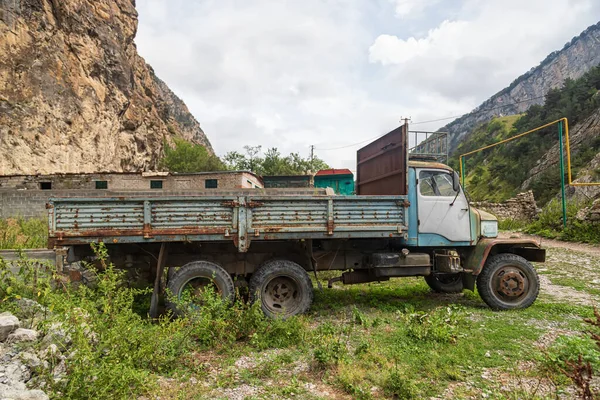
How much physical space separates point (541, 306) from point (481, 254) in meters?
1.32

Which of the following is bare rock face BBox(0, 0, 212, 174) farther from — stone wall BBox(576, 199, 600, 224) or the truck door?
stone wall BBox(576, 199, 600, 224)

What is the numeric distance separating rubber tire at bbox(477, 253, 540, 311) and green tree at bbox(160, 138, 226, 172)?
36510 millimetres

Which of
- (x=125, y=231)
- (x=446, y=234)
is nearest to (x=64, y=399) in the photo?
(x=125, y=231)

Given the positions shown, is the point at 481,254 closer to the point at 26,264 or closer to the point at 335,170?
the point at 26,264

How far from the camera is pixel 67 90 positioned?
2417 cm

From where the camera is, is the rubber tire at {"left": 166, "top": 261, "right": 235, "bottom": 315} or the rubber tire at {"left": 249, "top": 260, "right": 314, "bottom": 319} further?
the rubber tire at {"left": 249, "top": 260, "right": 314, "bottom": 319}

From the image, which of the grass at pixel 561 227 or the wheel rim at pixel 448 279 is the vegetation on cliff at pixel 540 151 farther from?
the wheel rim at pixel 448 279

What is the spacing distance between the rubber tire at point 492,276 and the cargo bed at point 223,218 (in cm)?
160

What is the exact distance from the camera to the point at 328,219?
538cm

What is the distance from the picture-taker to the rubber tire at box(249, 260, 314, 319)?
17.1 feet

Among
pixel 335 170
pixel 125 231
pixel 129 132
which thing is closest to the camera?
pixel 125 231

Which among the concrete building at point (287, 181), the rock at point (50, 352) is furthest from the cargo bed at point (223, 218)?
the concrete building at point (287, 181)

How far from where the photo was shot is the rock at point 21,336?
10.5 feet

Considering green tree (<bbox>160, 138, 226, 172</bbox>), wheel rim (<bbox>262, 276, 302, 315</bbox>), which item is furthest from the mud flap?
green tree (<bbox>160, 138, 226, 172</bbox>)
